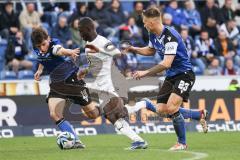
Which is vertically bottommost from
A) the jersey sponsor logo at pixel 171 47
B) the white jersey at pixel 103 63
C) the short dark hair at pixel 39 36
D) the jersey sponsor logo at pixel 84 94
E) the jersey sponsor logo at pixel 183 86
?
the jersey sponsor logo at pixel 84 94

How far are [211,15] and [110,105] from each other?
41.8 feet

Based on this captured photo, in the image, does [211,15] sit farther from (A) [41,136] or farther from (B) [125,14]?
(A) [41,136]

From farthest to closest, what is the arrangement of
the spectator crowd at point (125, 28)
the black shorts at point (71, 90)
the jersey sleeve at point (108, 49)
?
1. the spectator crowd at point (125, 28)
2. the black shorts at point (71, 90)
3. the jersey sleeve at point (108, 49)

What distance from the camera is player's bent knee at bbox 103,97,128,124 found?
48.3 ft

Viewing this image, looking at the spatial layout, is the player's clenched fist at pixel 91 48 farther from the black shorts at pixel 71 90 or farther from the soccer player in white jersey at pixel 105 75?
the black shorts at pixel 71 90

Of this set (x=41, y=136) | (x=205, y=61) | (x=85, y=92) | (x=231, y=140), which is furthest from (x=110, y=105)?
(x=205, y=61)

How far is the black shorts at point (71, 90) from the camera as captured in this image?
15.5 meters

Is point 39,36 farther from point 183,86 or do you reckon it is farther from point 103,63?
point 183,86

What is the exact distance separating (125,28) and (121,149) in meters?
10.8

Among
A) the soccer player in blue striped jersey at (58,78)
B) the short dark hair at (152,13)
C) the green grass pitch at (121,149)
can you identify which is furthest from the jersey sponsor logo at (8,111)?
the short dark hair at (152,13)

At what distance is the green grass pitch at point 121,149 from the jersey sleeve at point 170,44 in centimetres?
174

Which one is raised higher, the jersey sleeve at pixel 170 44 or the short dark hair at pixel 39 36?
the short dark hair at pixel 39 36

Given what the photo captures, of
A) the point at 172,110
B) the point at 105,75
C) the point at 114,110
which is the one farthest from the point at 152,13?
the point at 114,110

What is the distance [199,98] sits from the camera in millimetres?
21672
